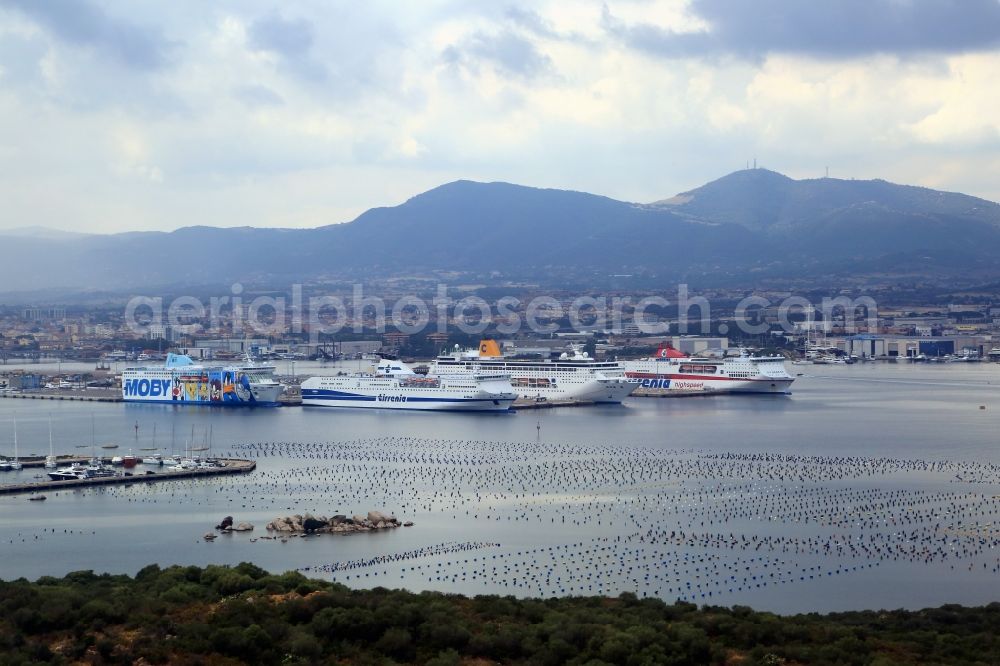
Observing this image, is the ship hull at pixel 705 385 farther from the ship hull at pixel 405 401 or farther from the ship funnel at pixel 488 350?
the ship hull at pixel 405 401

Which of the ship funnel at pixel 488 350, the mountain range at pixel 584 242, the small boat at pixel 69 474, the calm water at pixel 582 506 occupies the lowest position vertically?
the calm water at pixel 582 506

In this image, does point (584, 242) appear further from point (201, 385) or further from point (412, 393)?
point (412, 393)

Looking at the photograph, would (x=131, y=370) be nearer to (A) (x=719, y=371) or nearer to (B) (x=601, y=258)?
(A) (x=719, y=371)

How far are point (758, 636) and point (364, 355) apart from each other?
168 ft

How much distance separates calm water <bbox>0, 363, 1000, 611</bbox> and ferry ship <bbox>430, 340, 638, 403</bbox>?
5.33 m

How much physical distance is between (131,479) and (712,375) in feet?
79.2

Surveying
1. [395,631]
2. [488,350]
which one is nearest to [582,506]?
[395,631]

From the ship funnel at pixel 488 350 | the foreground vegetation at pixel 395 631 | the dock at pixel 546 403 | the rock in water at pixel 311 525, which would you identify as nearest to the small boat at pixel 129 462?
the rock in water at pixel 311 525

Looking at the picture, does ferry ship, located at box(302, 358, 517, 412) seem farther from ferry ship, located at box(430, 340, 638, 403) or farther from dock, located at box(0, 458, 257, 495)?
dock, located at box(0, 458, 257, 495)

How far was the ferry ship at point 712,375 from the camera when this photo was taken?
132ft

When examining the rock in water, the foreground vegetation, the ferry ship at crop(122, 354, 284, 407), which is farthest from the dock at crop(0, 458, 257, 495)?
the ferry ship at crop(122, 354, 284, 407)

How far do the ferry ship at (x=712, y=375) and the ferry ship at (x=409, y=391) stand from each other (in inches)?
313

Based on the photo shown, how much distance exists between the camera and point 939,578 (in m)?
13.8

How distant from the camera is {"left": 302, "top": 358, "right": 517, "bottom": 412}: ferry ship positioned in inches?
1297
